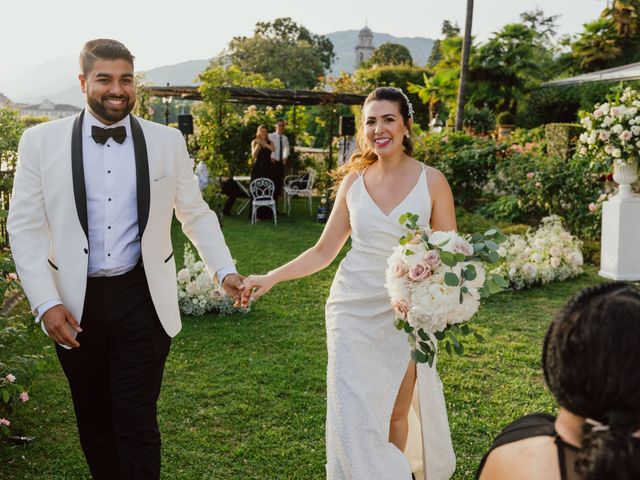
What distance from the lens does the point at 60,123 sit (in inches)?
122

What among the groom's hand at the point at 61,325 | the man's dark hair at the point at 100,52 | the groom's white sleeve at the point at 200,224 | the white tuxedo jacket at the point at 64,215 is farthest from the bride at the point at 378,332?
the man's dark hair at the point at 100,52

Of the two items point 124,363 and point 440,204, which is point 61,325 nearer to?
point 124,363

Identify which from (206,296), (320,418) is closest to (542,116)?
(206,296)

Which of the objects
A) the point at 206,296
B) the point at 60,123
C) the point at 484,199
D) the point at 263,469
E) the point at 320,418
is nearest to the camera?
the point at 60,123

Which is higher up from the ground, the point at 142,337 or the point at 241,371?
the point at 142,337

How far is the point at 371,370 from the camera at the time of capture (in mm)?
3434

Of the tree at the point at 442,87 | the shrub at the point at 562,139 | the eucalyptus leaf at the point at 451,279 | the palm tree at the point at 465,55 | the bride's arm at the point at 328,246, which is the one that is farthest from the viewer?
the tree at the point at 442,87

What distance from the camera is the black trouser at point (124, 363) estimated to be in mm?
3055

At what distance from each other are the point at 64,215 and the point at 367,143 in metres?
1.57

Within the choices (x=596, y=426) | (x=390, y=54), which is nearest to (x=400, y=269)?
(x=596, y=426)

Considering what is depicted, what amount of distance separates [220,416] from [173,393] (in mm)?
545

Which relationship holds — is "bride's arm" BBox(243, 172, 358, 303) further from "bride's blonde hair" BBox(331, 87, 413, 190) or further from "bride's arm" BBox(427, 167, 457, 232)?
"bride's arm" BBox(427, 167, 457, 232)

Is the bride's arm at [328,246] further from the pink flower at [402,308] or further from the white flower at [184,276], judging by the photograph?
the white flower at [184,276]

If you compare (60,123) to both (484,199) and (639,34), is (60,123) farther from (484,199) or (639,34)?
(639,34)
